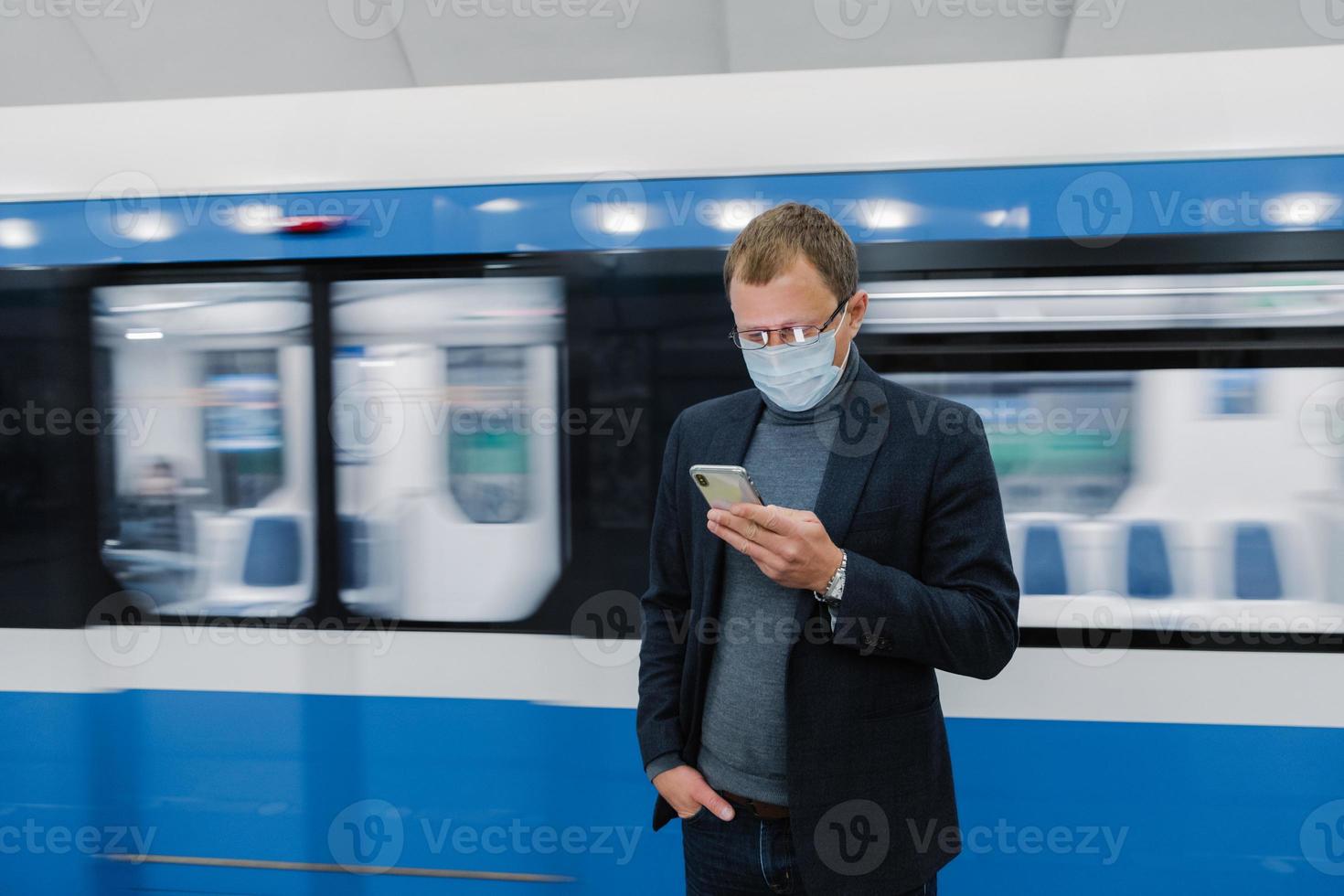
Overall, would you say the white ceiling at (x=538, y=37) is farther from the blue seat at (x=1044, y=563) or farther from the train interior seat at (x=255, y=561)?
the train interior seat at (x=255, y=561)

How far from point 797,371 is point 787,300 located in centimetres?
15

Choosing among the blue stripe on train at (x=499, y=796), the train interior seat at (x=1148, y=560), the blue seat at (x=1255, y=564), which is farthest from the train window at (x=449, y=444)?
the blue seat at (x=1255, y=564)

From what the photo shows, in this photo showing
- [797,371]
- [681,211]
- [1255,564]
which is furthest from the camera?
[681,211]

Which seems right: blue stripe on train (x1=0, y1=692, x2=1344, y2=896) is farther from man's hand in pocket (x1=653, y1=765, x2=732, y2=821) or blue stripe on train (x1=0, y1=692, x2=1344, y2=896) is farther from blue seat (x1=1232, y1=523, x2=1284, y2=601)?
man's hand in pocket (x1=653, y1=765, x2=732, y2=821)

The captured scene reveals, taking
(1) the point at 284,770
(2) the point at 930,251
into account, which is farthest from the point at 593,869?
(2) the point at 930,251

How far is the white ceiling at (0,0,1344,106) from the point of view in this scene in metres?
9.47

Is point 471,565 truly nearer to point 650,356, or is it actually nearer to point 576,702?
point 576,702

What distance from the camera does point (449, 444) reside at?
277cm

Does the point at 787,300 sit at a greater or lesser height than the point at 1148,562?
greater

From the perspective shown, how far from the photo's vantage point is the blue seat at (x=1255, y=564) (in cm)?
249

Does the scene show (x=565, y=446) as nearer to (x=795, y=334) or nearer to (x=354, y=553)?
(x=354, y=553)

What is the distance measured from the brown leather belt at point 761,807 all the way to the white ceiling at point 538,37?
8.42 m

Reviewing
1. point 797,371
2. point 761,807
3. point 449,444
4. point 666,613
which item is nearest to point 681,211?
point 449,444

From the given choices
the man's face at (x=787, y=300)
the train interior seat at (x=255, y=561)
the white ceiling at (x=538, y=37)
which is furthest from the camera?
the white ceiling at (x=538, y=37)
